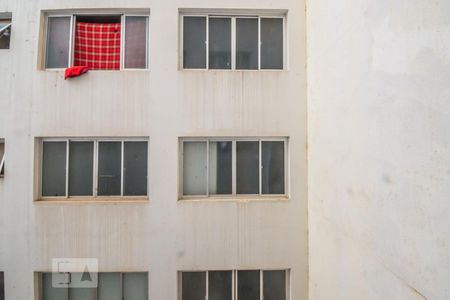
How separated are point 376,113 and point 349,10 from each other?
154 centimetres

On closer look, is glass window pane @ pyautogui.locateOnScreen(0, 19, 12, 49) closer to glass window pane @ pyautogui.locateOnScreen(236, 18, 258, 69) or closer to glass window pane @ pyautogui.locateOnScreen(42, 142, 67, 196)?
glass window pane @ pyautogui.locateOnScreen(42, 142, 67, 196)

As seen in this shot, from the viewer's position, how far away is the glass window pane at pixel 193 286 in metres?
5.16

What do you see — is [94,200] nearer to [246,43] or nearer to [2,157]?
[2,157]

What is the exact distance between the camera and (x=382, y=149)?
2.91 m

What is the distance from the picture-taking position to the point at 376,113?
119 inches

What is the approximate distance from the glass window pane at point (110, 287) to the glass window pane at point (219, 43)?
455cm

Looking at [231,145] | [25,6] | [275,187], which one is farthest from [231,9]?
[25,6]

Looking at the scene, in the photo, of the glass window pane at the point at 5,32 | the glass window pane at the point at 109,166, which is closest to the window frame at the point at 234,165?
the glass window pane at the point at 109,166

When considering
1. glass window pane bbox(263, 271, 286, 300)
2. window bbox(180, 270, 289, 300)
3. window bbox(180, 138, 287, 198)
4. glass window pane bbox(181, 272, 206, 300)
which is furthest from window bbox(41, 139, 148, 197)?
glass window pane bbox(263, 271, 286, 300)

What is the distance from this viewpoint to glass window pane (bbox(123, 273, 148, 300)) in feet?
16.9

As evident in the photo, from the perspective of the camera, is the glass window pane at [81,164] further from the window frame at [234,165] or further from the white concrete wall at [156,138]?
the window frame at [234,165]

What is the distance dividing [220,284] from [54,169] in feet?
13.0

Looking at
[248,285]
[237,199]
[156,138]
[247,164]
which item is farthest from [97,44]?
[248,285]

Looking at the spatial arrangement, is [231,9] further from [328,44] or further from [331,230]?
[331,230]
